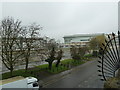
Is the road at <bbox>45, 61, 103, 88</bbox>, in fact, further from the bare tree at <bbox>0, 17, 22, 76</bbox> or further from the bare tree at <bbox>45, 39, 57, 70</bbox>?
the bare tree at <bbox>0, 17, 22, 76</bbox>

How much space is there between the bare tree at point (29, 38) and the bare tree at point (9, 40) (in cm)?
119

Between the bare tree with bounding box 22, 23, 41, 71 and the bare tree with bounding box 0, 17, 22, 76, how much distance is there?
3.91ft

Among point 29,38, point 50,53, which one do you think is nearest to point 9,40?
point 29,38

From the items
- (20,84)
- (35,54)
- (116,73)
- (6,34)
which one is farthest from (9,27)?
(116,73)

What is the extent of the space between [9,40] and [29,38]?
242 centimetres

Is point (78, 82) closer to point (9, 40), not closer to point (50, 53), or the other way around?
point (50, 53)

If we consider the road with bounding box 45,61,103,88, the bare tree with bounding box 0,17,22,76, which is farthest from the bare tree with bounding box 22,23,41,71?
the road with bounding box 45,61,103,88

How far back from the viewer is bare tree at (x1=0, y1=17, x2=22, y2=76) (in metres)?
9.88

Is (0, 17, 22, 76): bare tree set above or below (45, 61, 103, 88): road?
above

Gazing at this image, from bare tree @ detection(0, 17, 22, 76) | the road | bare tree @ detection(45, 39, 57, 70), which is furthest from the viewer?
bare tree @ detection(45, 39, 57, 70)

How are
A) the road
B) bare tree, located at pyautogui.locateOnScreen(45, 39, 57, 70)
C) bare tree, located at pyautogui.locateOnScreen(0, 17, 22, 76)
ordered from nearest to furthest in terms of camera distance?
the road, bare tree, located at pyautogui.locateOnScreen(0, 17, 22, 76), bare tree, located at pyautogui.locateOnScreen(45, 39, 57, 70)

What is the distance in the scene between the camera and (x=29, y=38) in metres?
12.1

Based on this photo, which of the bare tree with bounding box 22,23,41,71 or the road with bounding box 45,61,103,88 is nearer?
the road with bounding box 45,61,103,88

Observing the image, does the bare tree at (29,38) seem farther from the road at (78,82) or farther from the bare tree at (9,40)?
the road at (78,82)
